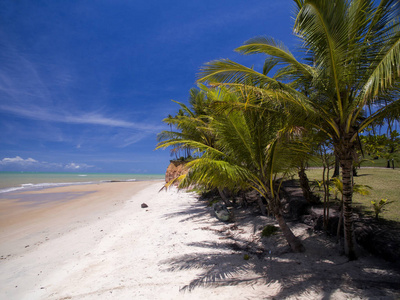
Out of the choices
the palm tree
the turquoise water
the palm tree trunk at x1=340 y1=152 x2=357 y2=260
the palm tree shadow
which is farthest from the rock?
the turquoise water

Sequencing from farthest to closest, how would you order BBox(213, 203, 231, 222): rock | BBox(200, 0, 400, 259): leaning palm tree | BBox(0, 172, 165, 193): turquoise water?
BBox(0, 172, 165, 193): turquoise water
BBox(213, 203, 231, 222): rock
BBox(200, 0, 400, 259): leaning palm tree

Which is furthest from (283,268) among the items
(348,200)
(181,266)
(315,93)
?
(315,93)

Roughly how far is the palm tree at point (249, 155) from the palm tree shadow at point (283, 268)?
0.54 meters

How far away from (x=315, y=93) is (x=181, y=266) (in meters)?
4.56

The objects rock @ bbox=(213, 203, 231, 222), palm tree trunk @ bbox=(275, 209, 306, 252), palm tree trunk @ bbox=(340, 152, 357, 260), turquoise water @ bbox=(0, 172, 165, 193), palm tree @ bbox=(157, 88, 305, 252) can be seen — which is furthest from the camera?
turquoise water @ bbox=(0, 172, 165, 193)

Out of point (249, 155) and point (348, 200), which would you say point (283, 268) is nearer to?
point (348, 200)

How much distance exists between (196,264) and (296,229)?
10.5ft

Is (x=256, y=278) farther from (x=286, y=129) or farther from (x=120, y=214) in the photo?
(x=120, y=214)

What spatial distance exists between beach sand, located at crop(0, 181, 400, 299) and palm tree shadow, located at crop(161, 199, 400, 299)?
14 mm

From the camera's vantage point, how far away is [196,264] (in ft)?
14.6

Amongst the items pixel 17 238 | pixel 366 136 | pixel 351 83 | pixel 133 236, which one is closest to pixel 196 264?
pixel 133 236

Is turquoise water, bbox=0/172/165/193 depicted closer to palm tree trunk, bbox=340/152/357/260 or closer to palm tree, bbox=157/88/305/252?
palm tree, bbox=157/88/305/252

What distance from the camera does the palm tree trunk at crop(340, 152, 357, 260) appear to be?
3.78m

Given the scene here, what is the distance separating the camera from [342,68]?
3.43 meters
